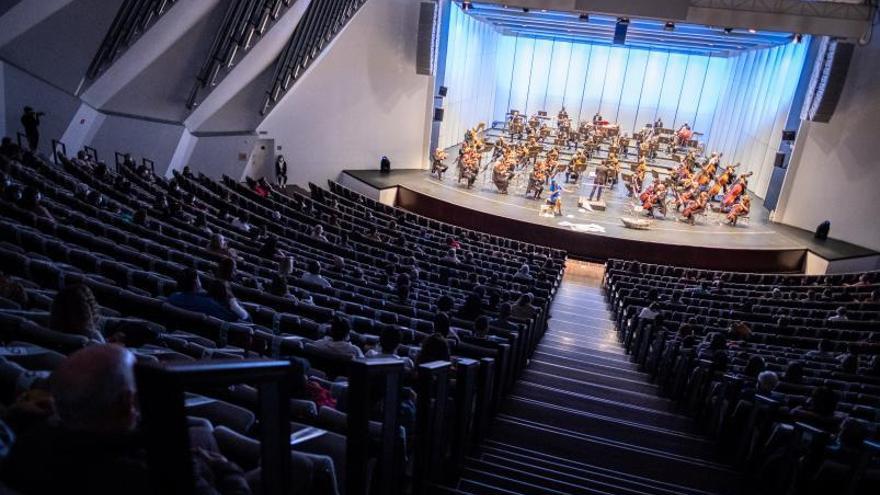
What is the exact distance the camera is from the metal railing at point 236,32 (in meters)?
12.5

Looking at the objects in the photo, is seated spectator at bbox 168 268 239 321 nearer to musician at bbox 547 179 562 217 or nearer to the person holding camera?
the person holding camera

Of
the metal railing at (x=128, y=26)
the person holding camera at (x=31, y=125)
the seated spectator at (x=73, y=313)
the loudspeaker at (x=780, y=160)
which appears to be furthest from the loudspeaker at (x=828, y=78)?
the seated spectator at (x=73, y=313)

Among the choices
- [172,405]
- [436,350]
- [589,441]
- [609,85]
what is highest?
[609,85]

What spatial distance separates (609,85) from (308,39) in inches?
794

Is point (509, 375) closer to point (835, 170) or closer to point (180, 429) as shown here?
point (180, 429)

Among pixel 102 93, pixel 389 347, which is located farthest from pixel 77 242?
pixel 102 93

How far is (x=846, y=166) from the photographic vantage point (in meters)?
16.0

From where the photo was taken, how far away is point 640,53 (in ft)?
99.5

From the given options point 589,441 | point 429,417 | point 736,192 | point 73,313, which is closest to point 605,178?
point 736,192

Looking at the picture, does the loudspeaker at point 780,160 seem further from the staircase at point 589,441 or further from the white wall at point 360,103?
the staircase at point 589,441

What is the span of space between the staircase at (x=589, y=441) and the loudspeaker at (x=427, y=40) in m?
13.7

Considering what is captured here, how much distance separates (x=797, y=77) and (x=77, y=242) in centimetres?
2023

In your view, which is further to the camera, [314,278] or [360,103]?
[360,103]

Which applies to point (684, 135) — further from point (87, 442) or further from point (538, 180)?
point (87, 442)
